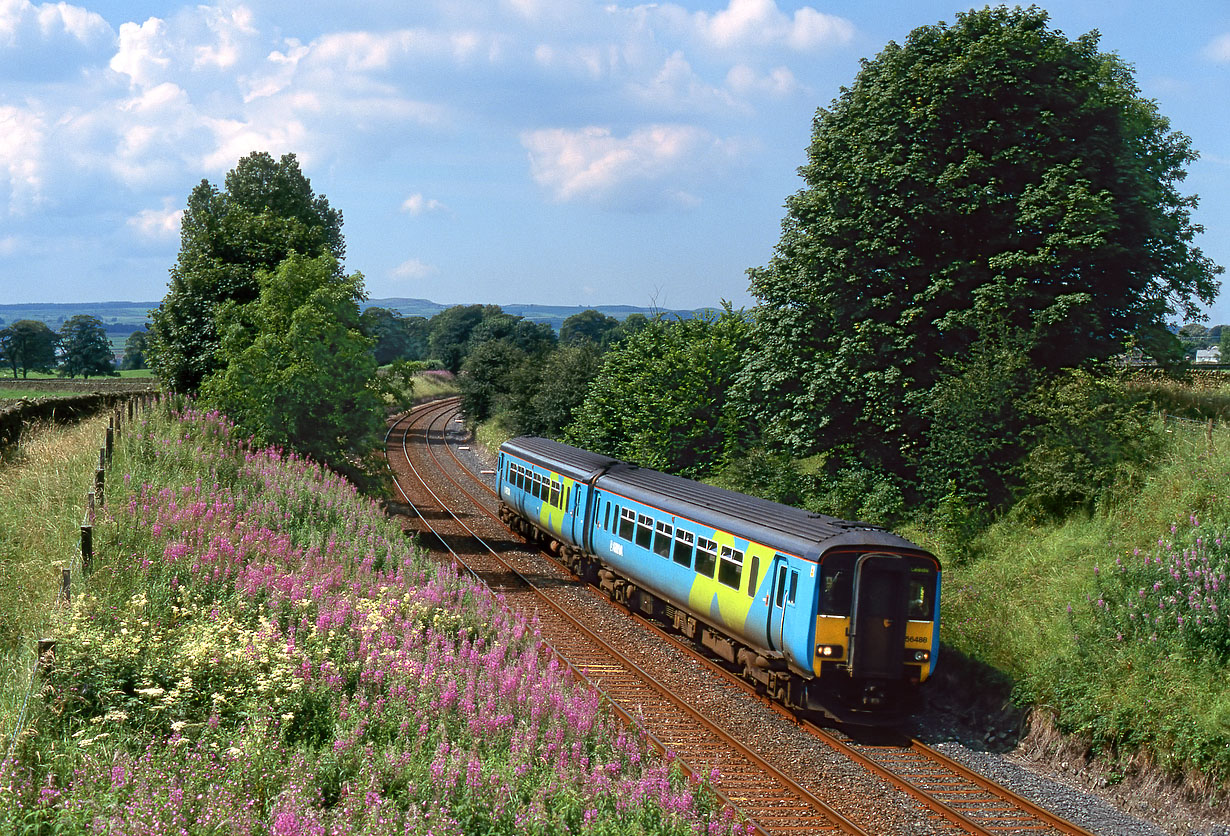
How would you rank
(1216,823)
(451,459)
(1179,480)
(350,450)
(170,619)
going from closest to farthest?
1. (170,619)
2. (1216,823)
3. (1179,480)
4. (350,450)
5. (451,459)

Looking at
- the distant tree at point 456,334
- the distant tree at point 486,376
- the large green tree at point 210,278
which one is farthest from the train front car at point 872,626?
the distant tree at point 456,334

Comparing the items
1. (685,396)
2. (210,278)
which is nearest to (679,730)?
(685,396)

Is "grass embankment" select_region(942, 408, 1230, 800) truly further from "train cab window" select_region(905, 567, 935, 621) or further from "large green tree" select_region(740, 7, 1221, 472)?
"large green tree" select_region(740, 7, 1221, 472)

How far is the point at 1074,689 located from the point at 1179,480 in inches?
238

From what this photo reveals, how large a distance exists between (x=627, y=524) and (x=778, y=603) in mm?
6700

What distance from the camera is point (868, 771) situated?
42.7 feet

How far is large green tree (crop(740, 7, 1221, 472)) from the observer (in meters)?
22.2

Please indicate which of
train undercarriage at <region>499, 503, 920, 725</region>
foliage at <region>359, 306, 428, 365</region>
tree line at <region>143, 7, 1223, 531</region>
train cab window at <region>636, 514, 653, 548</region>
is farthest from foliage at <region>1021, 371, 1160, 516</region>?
foliage at <region>359, 306, 428, 365</region>

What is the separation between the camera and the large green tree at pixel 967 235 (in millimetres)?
22156

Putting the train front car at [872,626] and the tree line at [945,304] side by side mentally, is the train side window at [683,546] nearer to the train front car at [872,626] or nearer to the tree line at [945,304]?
the train front car at [872,626]

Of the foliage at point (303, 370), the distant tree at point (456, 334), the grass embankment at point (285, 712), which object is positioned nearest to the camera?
the grass embankment at point (285, 712)

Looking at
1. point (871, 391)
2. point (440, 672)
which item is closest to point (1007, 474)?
point (871, 391)

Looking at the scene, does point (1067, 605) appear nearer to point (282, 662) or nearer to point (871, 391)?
point (871, 391)

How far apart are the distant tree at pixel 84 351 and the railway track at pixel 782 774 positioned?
375ft
